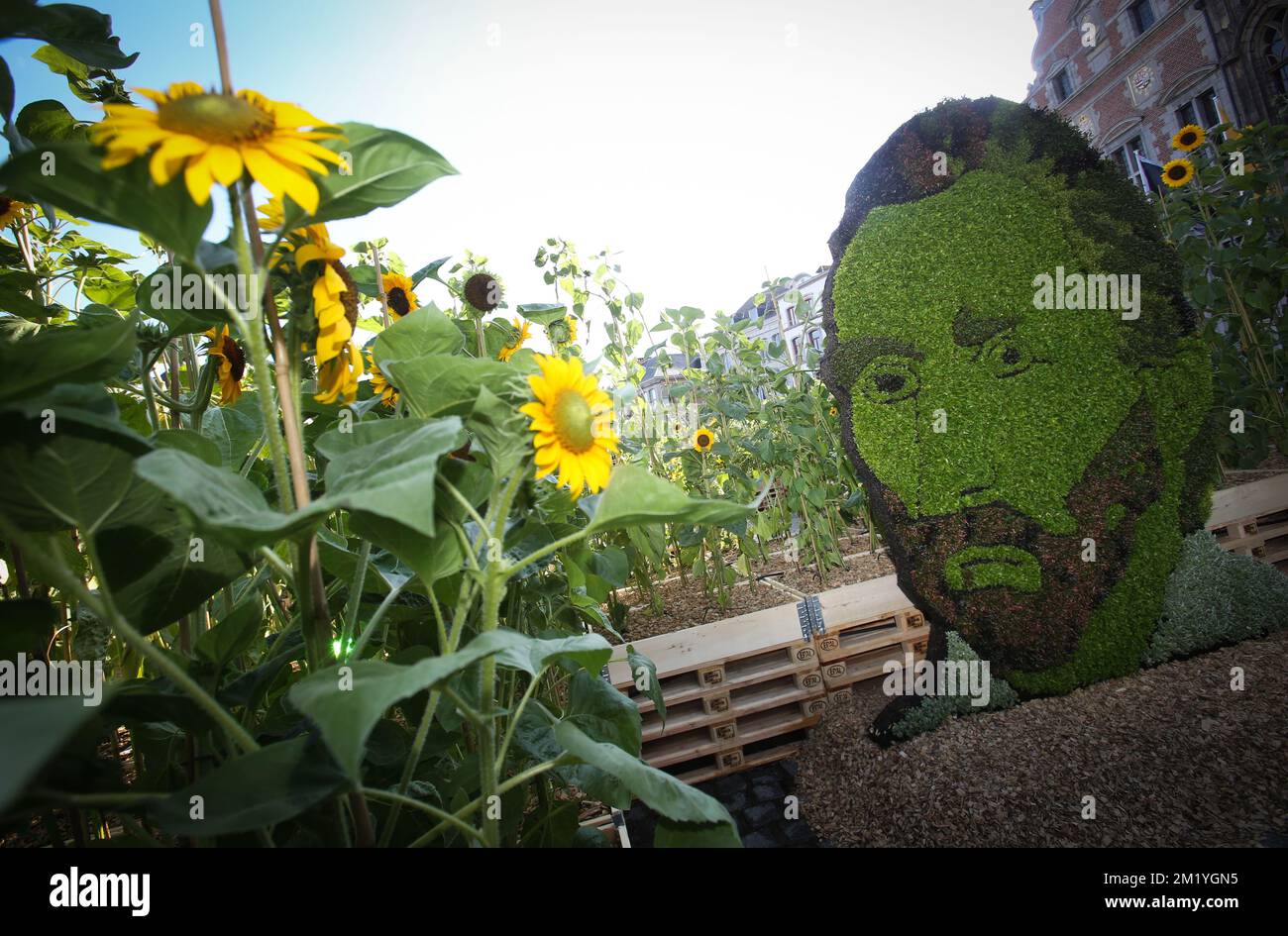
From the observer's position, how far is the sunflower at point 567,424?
525 mm

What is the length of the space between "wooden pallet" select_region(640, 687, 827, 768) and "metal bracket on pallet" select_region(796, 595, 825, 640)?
10.2 inches

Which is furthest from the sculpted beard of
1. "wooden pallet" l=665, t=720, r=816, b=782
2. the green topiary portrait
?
"wooden pallet" l=665, t=720, r=816, b=782

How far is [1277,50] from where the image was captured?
9227 millimetres

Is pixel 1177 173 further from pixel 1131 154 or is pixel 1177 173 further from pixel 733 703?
pixel 1131 154

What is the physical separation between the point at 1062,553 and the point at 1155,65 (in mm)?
14435

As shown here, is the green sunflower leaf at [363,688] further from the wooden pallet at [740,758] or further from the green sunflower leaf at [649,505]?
the wooden pallet at [740,758]

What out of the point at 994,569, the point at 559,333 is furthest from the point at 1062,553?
the point at 559,333

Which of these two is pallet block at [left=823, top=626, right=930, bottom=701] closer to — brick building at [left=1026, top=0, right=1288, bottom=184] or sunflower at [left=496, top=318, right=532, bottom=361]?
sunflower at [left=496, top=318, right=532, bottom=361]

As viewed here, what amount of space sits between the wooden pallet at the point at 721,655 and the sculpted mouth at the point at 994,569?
2.18 feet

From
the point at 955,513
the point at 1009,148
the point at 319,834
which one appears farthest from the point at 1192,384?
the point at 319,834

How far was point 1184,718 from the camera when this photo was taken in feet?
6.13

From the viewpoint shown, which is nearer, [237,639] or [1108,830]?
[237,639]
